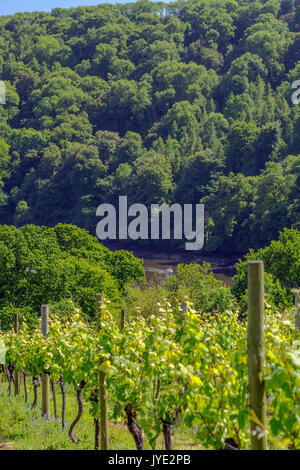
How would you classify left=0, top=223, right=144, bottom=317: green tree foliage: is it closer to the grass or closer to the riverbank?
the grass

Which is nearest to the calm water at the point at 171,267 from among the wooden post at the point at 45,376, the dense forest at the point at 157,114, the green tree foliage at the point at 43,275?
the dense forest at the point at 157,114

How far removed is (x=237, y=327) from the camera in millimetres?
11078

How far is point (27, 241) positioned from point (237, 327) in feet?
86.6

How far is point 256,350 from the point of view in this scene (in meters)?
4.69

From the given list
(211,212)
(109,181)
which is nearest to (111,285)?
(211,212)

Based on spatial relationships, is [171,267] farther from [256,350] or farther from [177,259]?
[256,350]

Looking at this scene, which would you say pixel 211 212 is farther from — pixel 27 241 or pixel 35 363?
pixel 35 363

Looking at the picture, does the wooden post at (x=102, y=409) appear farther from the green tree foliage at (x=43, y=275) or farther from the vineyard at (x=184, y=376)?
the green tree foliage at (x=43, y=275)

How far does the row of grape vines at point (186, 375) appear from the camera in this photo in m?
4.82

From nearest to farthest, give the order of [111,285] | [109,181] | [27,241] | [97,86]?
1. [27,241]
2. [111,285]
3. [109,181]
4. [97,86]

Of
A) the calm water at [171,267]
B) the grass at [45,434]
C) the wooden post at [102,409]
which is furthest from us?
the calm water at [171,267]

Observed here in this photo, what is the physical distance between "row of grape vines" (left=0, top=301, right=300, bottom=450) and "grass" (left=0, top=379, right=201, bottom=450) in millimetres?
417

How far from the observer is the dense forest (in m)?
82.9

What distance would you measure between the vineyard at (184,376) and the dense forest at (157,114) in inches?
2184
